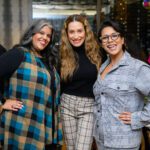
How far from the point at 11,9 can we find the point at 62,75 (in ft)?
11.9

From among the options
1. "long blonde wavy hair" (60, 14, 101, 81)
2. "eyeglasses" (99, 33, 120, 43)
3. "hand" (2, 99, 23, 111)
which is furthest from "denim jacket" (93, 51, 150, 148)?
"hand" (2, 99, 23, 111)

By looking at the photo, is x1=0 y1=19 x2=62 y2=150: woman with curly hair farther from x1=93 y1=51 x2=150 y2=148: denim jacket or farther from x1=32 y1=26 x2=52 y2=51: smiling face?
x1=93 y1=51 x2=150 y2=148: denim jacket

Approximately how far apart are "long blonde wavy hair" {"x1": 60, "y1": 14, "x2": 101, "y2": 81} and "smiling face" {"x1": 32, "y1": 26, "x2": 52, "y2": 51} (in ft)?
1.12

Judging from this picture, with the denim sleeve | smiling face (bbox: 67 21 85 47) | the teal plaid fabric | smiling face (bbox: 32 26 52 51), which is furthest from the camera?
smiling face (bbox: 67 21 85 47)

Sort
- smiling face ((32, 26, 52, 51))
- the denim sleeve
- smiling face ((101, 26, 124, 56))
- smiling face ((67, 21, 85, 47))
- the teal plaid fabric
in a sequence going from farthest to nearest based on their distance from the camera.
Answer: smiling face ((67, 21, 85, 47)) < smiling face ((32, 26, 52, 51)) < the teal plaid fabric < smiling face ((101, 26, 124, 56)) < the denim sleeve

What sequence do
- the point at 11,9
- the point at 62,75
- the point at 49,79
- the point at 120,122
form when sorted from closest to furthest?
the point at 120,122 < the point at 49,79 < the point at 62,75 < the point at 11,9

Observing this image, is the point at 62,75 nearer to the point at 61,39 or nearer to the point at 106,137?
the point at 61,39

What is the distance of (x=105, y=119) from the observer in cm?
306

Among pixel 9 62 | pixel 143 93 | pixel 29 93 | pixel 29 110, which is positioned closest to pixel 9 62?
pixel 9 62

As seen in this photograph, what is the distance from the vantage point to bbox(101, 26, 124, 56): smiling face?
10.1 ft

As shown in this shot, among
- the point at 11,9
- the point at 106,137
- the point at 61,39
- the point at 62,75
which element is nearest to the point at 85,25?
the point at 61,39

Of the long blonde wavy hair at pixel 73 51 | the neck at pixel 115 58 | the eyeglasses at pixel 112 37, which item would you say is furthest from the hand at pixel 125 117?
the long blonde wavy hair at pixel 73 51

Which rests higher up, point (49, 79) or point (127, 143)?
point (49, 79)

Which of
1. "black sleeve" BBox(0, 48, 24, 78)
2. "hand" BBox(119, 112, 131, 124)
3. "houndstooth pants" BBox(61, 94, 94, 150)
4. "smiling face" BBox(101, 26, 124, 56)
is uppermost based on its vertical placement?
"smiling face" BBox(101, 26, 124, 56)
